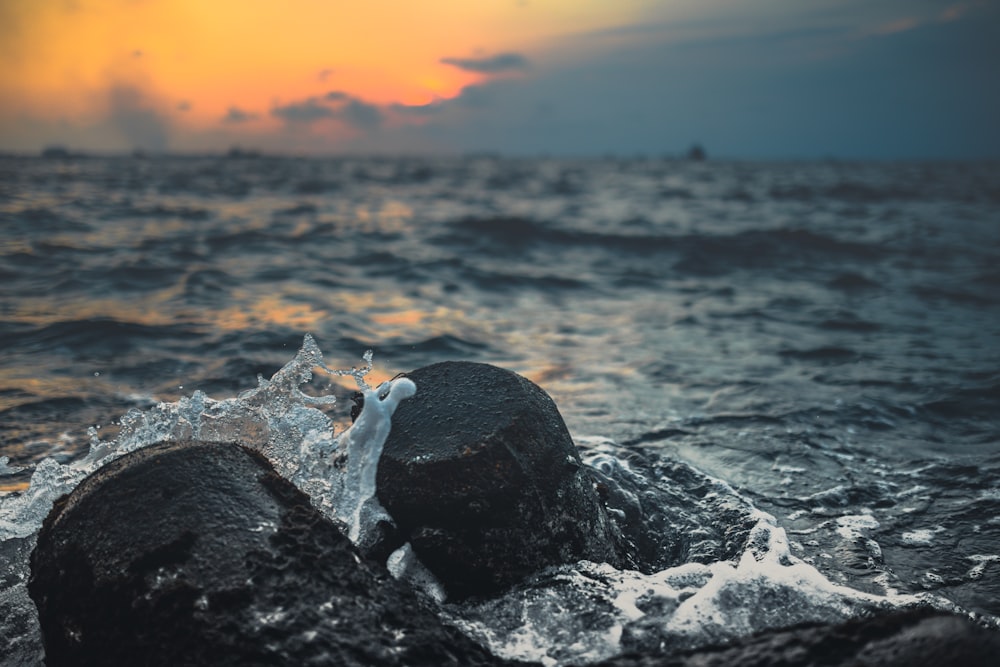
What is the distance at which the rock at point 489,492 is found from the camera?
9.45ft

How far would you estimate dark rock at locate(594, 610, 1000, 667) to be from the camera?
183cm

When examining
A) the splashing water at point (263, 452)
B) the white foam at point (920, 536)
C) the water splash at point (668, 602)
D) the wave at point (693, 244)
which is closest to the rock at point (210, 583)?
the water splash at point (668, 602)

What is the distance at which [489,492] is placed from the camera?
2.91m

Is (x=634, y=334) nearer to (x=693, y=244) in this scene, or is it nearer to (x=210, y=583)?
(x=210, y=583)

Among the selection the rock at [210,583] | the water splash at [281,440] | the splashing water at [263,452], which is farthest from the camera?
the water splash at [281,440]

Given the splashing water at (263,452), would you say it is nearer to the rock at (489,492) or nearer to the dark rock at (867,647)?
the rock at (489,492)

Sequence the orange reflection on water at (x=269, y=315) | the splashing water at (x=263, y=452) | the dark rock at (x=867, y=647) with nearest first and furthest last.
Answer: the dark rock at (x=867, y=647), the splashing water at (x=263, y=452), the orange reflection on water at (x=269, y=315)

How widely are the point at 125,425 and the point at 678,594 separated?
2683 mm

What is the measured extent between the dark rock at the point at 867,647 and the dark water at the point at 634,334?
4.16ft

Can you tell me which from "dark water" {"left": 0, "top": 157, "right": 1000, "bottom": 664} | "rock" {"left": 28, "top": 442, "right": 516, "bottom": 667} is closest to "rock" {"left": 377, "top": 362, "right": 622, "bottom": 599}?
"rock" {"left": 28, "top": 442, "right": 516, "bottom": 667}

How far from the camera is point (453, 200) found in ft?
82.3

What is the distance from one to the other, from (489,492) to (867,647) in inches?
55.5

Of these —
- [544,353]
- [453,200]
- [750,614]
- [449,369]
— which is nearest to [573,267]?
[544,353]

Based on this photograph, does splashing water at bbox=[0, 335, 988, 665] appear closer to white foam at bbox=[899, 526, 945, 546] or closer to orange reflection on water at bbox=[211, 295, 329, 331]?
white foam at bbox=[899, 526, 945, 546]
